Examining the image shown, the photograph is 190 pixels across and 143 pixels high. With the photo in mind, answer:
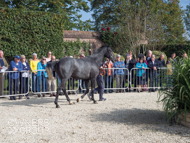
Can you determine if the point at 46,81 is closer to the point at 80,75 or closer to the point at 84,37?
the point at 80,75

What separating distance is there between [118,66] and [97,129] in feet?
22.0

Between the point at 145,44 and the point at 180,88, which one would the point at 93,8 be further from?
the point at 180,88

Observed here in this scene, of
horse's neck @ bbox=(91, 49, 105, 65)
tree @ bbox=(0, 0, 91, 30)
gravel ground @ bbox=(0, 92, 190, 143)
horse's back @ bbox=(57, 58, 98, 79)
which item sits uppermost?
tree @ bbox=(0, 0, 91, 30)

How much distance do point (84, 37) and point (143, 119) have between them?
15.2 m

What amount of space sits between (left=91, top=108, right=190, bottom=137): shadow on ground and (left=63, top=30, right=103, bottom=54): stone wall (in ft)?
43.2

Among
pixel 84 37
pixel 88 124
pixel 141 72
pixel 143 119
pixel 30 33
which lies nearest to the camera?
pixel 88 124

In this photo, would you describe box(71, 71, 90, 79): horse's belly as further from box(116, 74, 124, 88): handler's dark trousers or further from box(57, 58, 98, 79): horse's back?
box(116, 74, 124, 88): handler's dark trousers

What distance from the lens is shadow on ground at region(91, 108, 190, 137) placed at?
5.34 metres

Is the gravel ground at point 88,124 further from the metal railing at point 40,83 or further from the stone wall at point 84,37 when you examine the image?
the stone wall at point 84,37

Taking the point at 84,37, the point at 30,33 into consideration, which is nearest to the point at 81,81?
the point at 30,33

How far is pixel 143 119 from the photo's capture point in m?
6.21

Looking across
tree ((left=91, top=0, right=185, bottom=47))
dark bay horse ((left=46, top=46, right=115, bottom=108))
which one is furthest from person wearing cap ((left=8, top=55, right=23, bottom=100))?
tree ((left=91, top=0, right=185, bottom=47))

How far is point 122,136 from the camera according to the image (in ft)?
16.0

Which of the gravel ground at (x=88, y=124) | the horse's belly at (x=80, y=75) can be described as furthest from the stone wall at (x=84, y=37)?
the gravel ground at (x=88, y=124)
